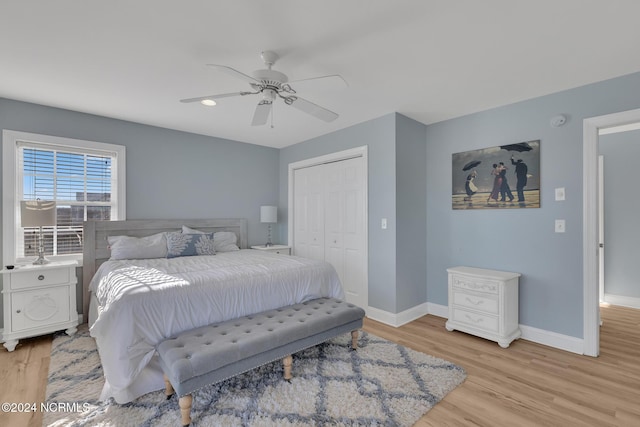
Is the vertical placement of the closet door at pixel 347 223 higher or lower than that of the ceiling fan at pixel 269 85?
lower

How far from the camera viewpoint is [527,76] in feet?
8.63

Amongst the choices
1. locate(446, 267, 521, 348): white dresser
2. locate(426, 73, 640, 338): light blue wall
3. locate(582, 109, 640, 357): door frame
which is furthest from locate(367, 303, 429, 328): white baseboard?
locate(582, 109, 640, 357): door frame

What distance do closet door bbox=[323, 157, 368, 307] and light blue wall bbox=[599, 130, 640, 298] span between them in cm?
356

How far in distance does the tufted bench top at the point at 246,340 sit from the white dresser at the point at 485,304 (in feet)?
4.13

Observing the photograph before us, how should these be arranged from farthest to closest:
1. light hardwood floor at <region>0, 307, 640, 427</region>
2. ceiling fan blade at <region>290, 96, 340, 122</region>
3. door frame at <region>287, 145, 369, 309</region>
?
door frame at <region>287, 145, 369, 309</region>
ceiling fan blade at <region>290, 96, 340, 122</region>
light hardwood floor at <region>0, 307, 640, 427</region>

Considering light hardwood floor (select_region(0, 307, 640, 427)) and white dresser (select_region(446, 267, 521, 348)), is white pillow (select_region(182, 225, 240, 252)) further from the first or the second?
white dresser (select_region(446, 267, 521, 348))

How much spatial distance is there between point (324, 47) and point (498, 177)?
7.95ft

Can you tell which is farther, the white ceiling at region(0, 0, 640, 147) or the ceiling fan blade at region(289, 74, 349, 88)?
the ceiling fan blade at region(289, 74, 349, 88)

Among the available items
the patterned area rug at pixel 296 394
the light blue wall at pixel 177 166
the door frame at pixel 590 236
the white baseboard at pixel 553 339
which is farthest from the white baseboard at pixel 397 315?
the light blue wall at pixel 177 166

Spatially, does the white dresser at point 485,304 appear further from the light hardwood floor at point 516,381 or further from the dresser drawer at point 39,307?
the dresser drawer at point 39,307

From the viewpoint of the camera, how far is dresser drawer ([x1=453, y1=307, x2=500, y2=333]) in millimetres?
3006

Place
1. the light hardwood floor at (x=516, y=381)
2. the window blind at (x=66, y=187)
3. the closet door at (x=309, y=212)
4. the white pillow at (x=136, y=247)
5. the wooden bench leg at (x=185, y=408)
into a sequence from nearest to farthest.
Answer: the wooden bench leg at (x=185, y=408) < the light hardwood floor at (x=516, y=381) < the window blind at (x=66, y=187) < the white pillow at (x=136, y=247) < the closet door at (x=309, y=212)

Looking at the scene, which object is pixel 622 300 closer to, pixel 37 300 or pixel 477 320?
pixel 477 320

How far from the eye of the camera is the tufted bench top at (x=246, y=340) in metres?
1.81
